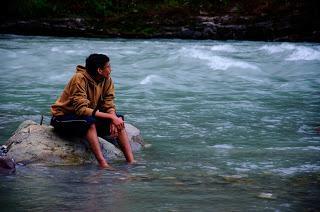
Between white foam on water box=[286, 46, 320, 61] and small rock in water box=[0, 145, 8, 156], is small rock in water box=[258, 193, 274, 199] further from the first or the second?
white foam on water box=[286, 46, 320, 61]

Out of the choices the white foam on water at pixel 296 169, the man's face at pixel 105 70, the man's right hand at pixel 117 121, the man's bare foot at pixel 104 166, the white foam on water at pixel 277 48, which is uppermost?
the man's face at pixel 105 70

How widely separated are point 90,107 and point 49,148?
0.68 meters

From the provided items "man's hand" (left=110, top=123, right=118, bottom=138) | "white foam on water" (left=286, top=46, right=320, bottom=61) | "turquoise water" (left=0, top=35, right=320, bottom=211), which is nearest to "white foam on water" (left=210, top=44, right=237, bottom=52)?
"turquoise water" (left=0, top=35, right=320, bottom=211)

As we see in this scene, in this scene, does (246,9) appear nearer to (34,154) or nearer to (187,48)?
(187,48)

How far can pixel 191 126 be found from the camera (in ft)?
30.3

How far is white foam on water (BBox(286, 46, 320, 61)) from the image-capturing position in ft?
62.2

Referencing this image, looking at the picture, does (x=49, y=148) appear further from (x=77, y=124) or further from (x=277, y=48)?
(x=277, y=48)

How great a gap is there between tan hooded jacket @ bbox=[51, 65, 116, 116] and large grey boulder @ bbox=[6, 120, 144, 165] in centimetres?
37

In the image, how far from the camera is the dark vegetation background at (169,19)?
85.7 feet

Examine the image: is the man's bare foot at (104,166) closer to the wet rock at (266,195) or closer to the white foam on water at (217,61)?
the wet rock at (266,195)

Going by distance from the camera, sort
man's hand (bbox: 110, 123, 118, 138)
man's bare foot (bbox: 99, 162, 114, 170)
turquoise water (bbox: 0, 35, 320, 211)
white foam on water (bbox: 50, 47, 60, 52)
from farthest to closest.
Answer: white foam on water (bbox: 50, 47, 60, 52) → man's hand (bbox: 110, 123, 118, 138) → man's bare foot (bbox: 99, 162, 114, 170) → turquoise water (bbox: 0, 35, 320, 211)

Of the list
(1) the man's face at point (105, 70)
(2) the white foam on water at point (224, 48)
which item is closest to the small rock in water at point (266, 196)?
(1) the man's face at point (105, 70)

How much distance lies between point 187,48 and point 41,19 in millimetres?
10048

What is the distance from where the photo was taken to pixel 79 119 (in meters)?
6.59
